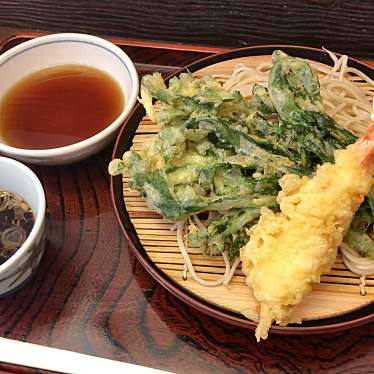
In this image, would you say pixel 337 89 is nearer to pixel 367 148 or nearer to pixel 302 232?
pixel 367 148

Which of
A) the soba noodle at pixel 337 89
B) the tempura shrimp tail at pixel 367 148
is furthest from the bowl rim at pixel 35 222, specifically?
the tempura shrimp tail at pixel 367 148

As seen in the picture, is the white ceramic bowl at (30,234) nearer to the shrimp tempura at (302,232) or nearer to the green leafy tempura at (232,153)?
the green leafy tempura at (232,153)

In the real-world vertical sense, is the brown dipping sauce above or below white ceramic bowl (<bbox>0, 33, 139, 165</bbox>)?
below

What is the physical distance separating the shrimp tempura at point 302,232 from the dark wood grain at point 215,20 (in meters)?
0.88

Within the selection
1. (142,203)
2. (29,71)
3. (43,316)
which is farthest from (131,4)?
(43,316)

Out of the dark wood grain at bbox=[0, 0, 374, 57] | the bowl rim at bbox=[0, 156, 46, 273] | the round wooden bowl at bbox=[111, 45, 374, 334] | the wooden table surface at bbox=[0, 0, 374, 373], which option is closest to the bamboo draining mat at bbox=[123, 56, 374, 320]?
the round wooden bowl at bbox=[111, 45, 374, 334]

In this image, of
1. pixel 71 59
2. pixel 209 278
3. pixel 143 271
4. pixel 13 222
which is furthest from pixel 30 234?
pixel 71 59

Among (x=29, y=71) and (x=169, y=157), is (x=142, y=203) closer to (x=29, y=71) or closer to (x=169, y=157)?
(x=169, y=157)

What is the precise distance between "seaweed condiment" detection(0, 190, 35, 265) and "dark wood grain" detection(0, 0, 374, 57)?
96 cm

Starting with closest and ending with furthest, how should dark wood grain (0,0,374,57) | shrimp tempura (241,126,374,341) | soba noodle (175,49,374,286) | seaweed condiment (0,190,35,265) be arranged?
shrimp tempura (241,126,374,341), seaweed condiment (0,190,35,265), soba noodle (175,49,374,286), dark wood grain (0,0,374,57)

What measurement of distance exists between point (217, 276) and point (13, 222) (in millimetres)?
659

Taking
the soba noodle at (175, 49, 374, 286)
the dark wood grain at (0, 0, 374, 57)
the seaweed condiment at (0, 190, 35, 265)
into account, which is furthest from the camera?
the dark wood grain at (0, 0, 374, 57)

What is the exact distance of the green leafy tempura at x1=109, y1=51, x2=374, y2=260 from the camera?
161 centimetres

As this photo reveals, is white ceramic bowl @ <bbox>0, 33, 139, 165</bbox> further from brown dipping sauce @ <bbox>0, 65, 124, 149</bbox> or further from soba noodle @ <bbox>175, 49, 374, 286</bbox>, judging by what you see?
soba noodle @ <bbox>175, 49, 374, 286</bbox>
